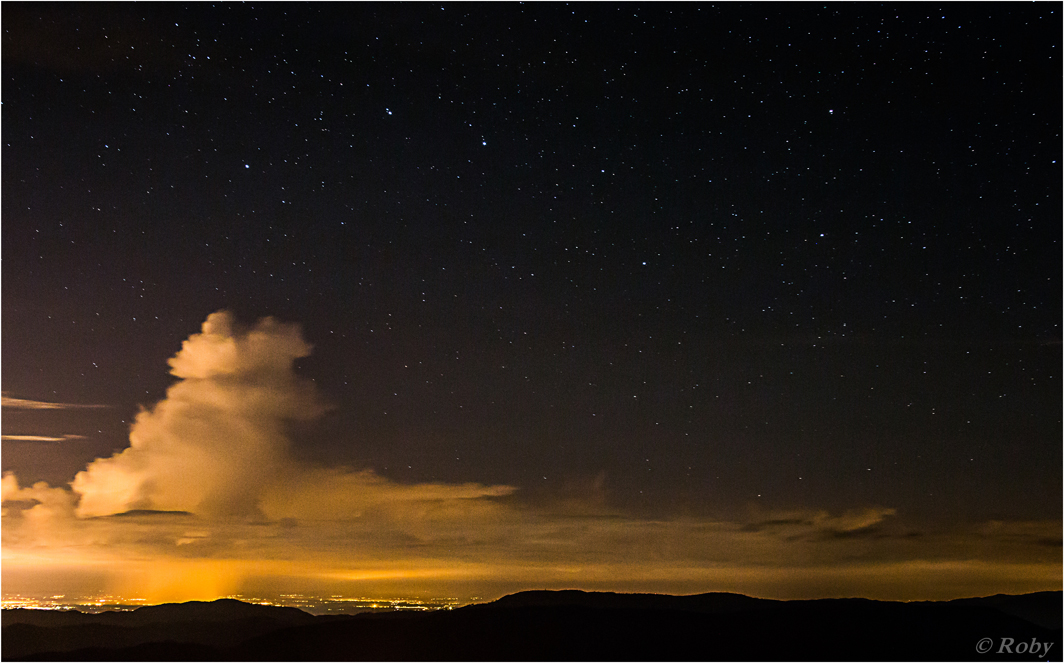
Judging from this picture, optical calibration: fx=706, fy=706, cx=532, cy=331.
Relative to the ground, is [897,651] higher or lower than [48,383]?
lower

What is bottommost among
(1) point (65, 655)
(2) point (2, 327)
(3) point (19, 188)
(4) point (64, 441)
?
(1) point (65, 655)

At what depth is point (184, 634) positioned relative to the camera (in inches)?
145

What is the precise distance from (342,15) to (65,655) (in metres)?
3.51

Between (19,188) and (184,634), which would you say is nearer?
(19,188)

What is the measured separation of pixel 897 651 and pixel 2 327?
4780mm

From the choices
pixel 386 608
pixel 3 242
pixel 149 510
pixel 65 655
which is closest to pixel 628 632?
pixel 386 608

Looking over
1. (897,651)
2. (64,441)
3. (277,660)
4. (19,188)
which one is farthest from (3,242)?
(897,651)

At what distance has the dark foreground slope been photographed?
3559 mm

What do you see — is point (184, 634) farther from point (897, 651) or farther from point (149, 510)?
point (897, 651)

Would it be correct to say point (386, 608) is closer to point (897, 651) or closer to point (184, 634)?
point (184, 634)

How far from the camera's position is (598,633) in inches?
141

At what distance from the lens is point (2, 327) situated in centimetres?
345

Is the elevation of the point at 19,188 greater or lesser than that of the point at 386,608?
greater

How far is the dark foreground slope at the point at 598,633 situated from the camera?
356 cm
